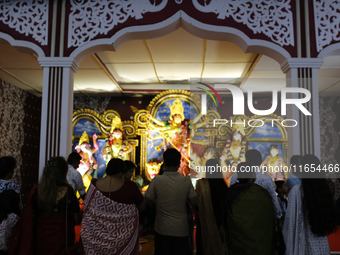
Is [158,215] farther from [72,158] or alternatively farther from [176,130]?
[176,130]

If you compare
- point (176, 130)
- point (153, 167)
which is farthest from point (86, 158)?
point (176, 130)

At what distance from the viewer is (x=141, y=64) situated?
237 inches

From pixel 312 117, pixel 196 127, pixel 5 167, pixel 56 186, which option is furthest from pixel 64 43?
pixel 196 127

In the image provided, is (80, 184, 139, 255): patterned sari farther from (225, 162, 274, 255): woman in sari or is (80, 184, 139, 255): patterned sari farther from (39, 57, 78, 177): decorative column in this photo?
(39, 57, 78, 177): decorative column

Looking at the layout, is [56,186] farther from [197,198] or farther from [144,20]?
[144,20]

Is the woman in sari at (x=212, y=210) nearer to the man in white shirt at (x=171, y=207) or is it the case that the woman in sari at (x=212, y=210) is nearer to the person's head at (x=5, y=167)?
the man in white shirt at (x=171, y=207)

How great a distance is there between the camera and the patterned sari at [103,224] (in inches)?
95.4

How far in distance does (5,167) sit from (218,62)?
4.32 meters

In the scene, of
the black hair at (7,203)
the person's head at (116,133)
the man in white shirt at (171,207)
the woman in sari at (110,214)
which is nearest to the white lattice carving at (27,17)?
the black hair at (7,203)

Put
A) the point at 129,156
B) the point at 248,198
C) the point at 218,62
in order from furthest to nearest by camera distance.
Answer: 1. the point at 129,156
2. the point at 218,62
3. the point at 248,198

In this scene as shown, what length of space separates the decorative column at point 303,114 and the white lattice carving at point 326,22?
27 centimetres

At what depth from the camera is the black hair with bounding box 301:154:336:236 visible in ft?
7.13

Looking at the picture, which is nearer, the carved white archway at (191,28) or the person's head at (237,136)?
the carved white archway at (191,28)

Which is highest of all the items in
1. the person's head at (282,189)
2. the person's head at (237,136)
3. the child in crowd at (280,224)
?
the person's head at (237,136)
